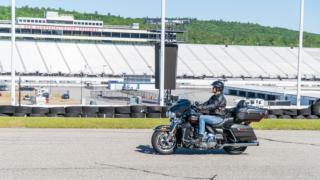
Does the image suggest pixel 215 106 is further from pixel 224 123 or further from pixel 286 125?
Result: pixel 286 125

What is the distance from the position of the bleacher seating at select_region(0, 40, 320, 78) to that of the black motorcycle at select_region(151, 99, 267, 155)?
88.8 metres

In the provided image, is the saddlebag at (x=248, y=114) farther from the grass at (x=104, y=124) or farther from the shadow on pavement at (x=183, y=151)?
the grass at (x=104, y=124)

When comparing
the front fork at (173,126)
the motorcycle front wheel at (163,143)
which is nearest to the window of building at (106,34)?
the motorcycle front wheel at (163,143)

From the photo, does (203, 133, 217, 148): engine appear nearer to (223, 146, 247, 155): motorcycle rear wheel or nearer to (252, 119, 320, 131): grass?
(223, 146, 247, 155): motorcycle rear wheel

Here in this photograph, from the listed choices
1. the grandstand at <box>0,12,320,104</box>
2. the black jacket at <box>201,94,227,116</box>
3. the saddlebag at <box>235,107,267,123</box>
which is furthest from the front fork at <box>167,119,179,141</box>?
the grandstand at <box>0,12,320,104</box>

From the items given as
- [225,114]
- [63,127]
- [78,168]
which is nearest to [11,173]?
[78,168]

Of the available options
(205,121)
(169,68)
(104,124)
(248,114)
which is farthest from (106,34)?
(205,121)

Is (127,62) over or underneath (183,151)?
over

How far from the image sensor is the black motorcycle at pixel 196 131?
37.2 feet

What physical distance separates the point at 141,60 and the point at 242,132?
99483 mm

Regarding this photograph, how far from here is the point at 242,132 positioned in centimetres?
1178

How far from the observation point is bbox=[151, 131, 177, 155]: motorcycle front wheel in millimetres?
11477

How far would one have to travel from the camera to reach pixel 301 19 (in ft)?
102

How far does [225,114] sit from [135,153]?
211cm
